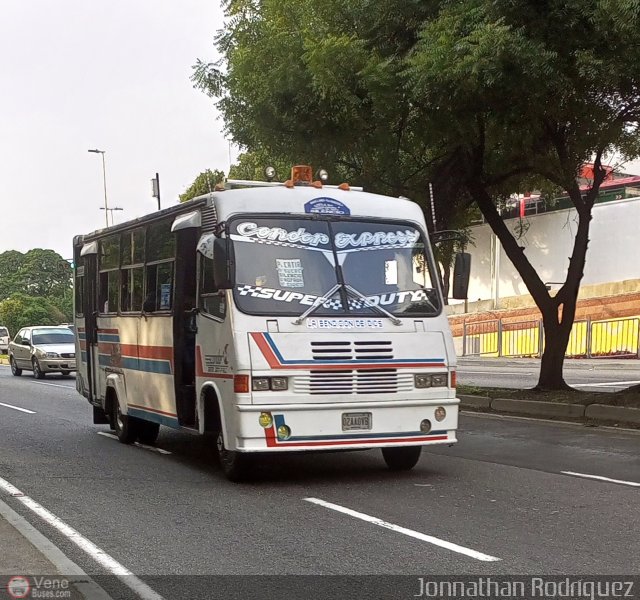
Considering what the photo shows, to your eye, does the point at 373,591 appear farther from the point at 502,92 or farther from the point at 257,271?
the point at 502,92

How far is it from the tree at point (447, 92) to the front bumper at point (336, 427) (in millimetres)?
5165

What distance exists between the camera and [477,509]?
27.1 ft

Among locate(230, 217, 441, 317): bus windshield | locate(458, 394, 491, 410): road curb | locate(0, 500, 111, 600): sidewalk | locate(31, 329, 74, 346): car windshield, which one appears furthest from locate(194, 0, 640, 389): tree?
locate(31, 329, 74, 346): car windshield

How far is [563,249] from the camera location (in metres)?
40.8

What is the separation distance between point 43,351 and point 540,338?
55.6ft

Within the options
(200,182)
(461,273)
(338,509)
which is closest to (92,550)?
(338,509)

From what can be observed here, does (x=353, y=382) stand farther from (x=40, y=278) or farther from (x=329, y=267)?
(x=40, y=278)

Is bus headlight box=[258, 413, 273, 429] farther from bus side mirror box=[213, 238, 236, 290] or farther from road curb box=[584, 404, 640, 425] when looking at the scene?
road curb box=[584, 404, 640, 425]

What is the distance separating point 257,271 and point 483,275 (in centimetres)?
3646

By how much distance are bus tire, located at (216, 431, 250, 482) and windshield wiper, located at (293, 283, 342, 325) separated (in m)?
1.42

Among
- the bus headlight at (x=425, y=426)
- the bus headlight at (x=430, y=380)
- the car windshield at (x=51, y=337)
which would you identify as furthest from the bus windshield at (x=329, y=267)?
the car windshield at (x=51, y=337)

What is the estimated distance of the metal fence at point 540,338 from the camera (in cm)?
3200

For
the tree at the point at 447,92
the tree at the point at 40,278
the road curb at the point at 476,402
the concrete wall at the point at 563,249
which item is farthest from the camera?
the tree at the point at 40,278

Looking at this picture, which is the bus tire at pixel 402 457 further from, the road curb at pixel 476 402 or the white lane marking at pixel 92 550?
the road curb at pixel 476 402
